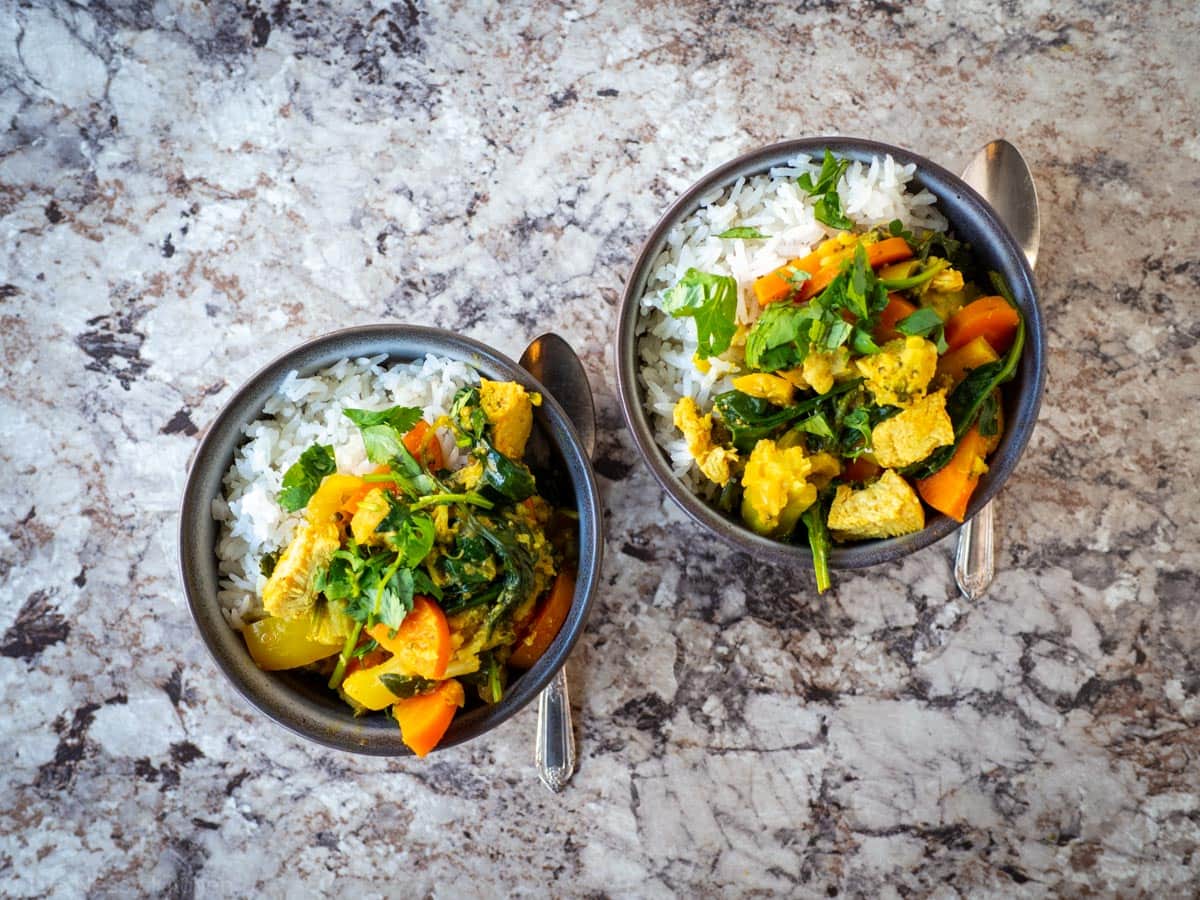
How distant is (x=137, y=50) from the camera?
2613 mm

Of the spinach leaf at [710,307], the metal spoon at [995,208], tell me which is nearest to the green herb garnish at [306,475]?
the spinach leaf at [710,307]

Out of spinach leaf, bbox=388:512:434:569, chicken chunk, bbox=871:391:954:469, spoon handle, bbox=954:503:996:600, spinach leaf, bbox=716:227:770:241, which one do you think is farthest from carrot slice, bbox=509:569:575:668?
spoon handle, bbox=954:503:996:600

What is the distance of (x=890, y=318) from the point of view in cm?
202

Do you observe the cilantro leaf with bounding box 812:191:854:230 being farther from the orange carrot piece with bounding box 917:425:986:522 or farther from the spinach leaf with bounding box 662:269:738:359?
the orange carrot piece with bounding box 917:425:986:522

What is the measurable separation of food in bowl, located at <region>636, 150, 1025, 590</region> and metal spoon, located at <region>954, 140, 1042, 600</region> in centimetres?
35

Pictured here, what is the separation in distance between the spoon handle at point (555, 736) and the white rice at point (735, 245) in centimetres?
70

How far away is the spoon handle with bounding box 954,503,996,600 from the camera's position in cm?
252

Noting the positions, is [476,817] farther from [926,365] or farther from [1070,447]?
A: [1070,447]

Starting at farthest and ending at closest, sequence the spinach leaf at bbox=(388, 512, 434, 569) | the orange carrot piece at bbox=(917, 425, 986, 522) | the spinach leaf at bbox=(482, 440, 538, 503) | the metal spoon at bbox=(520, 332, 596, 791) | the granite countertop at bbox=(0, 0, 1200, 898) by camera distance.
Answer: the granite countertop at bbox=(0, 0, 1200, 898) < the metal spoon at bbox=(520, 332, 596, 791) < the orange carrot piece at bbox=(917, 425, 986, 522) < the spinach leaf at bbox=(482, 440, 538, 503) < the spinach leaf at bbox=(388, 512, 434, 569)

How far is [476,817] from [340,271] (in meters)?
1.55

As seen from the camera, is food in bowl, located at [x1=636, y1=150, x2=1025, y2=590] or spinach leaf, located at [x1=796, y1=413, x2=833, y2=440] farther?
spinach leaf, located at [x1=796, y1=413, x2=833, y2=440]

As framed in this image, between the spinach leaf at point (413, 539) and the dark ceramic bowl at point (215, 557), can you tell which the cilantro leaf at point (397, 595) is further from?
the dark ceramic bowl at point (215, 557)

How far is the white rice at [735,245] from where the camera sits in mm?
2145

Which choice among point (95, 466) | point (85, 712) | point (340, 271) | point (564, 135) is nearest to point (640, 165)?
point (564, 135)
